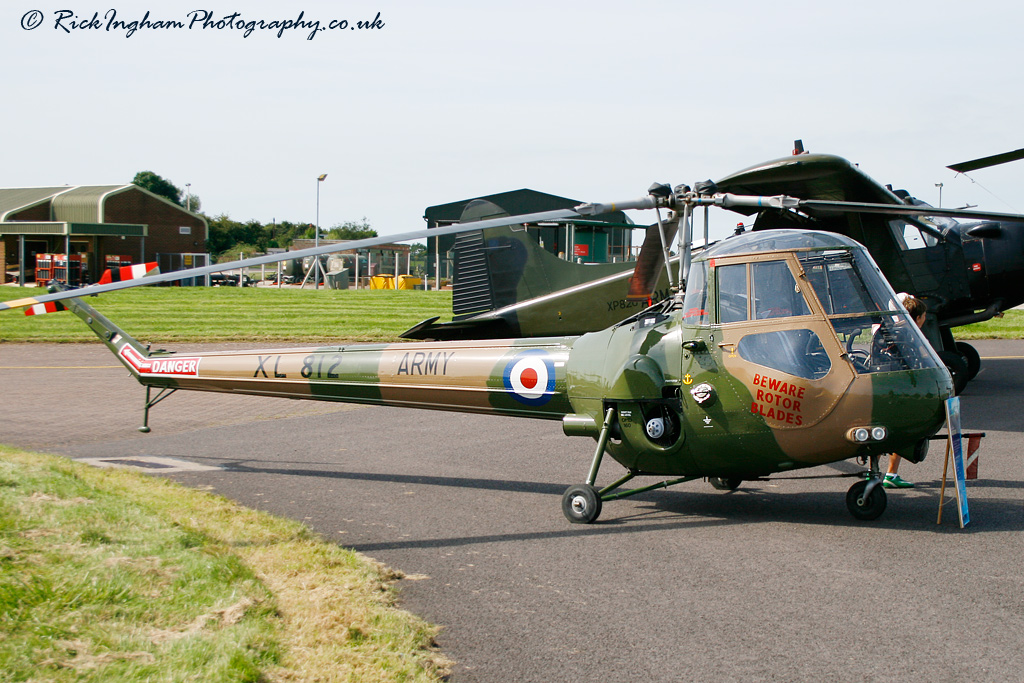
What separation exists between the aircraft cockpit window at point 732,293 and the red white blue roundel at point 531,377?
1.77 meters

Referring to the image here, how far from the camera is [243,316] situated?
29.3 meters

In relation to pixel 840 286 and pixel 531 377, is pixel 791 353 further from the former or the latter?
pixel 531 377

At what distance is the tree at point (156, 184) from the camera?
120 metres

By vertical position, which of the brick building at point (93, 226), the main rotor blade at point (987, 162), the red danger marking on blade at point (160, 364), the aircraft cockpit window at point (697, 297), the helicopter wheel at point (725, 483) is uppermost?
the brick building at point (93, 226)

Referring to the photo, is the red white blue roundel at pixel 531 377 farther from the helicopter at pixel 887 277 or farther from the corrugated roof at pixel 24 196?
the corrugated roof at pixel 24 196

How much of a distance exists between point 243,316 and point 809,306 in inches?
1016

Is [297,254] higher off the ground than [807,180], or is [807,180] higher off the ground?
[807,180]

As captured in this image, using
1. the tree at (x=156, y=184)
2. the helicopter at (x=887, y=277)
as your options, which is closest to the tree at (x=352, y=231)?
the tree at (x=156, y=184)

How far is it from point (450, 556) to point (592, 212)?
279cm

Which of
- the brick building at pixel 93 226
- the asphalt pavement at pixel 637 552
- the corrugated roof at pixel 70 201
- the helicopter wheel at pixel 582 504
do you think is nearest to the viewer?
the asphalt pavement at pixel 637 552

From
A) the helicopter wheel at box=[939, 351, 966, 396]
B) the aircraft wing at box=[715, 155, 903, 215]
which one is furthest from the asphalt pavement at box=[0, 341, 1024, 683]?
the aircraft wing at box=[715, 155, 903, 215]

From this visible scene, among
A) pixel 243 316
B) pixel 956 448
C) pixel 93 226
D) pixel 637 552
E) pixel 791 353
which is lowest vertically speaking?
pixel 637 552

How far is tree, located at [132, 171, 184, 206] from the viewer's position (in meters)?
120

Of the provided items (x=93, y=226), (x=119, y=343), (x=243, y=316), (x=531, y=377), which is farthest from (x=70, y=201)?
(x=531, y=377)
